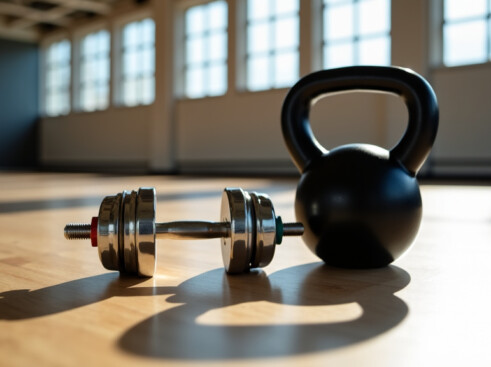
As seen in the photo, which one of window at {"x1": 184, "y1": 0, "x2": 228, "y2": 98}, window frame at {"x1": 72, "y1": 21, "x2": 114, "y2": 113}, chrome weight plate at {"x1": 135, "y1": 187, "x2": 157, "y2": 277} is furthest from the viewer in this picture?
window frame at {"x1": 72, "y1": 21, "x2": 114, "y2": 113}

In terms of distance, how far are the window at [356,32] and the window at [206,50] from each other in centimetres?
224

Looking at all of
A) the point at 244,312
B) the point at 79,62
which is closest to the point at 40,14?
the point at 79,62

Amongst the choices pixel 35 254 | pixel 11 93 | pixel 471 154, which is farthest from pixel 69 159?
pixel 35 254

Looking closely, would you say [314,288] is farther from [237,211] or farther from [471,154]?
[471,154]

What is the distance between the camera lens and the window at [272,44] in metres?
9.29

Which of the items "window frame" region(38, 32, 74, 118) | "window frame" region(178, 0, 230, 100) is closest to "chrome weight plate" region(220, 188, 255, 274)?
"window frame" region(178, 0, 230, 100)

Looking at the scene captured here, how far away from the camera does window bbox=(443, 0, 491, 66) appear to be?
730 cm

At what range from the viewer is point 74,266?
122 centimetres

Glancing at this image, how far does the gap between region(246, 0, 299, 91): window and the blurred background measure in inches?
0.9

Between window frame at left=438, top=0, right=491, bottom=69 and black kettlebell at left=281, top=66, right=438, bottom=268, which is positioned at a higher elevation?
window frame at left=438, top=0, right=491, bottom=69

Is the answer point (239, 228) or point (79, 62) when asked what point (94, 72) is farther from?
point (239, 228)

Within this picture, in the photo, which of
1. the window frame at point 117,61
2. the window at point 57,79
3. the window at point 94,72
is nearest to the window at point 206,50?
the window frame at point 117,61

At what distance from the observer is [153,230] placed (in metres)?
0.94

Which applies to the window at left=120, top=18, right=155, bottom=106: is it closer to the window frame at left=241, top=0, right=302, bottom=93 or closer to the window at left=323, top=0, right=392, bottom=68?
the window frame at left=241, top=0, right=302, bottom=93
